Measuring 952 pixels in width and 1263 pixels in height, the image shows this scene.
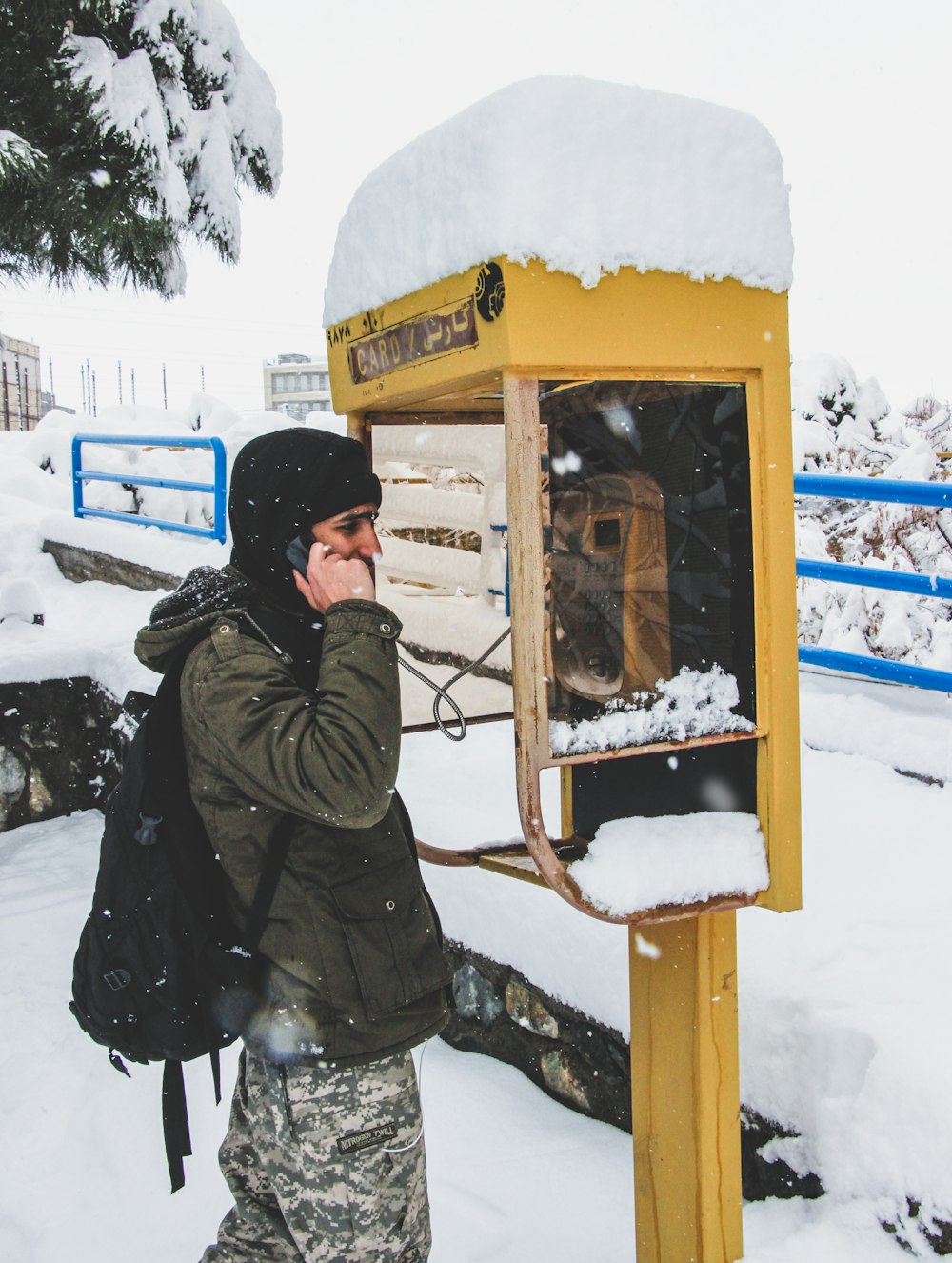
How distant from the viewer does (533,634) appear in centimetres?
147

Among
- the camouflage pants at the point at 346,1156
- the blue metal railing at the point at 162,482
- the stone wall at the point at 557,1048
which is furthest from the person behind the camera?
the blue metal railing at the point at 162,482

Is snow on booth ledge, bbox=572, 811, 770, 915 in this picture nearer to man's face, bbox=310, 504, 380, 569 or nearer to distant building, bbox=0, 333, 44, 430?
man's face, bbox=310, 504, 380, 569

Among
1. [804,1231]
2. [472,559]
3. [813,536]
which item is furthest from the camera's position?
[813,536]

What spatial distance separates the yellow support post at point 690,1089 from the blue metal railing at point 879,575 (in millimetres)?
1739

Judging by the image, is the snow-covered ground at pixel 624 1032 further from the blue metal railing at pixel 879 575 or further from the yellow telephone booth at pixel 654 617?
the yellow telephone booth at pixel 654 617

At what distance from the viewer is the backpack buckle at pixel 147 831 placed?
1.43m

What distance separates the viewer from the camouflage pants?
1419 mm

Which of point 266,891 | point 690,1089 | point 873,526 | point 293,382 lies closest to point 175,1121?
point 266,891

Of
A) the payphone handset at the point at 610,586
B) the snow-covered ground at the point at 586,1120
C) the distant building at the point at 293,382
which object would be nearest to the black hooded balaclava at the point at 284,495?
the payphone handset at the point at 610,586

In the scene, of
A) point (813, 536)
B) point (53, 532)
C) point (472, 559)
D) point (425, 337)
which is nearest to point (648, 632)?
point (425, 337)

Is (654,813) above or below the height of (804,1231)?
above

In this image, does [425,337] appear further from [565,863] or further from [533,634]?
[565,863]

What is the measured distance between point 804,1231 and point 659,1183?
264 mm

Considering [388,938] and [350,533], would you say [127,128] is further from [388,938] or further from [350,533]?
[388,938]
